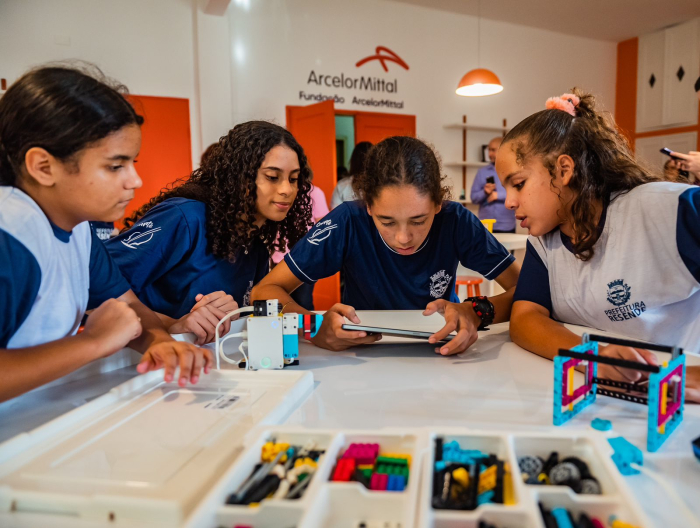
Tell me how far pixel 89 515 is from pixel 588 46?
8.38m

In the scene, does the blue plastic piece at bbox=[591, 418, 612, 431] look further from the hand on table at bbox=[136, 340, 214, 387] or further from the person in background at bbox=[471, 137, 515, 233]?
the person in background at bbox=[471, 137, 515, 233]

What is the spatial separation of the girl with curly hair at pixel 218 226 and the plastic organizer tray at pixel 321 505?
3.46 ft

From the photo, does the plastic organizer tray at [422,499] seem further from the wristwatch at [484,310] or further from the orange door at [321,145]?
the orange door at [321,145]

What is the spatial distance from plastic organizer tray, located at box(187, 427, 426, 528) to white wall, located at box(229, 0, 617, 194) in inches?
198

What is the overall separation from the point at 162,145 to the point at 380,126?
2445 millimetres

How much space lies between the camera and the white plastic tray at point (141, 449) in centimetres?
54

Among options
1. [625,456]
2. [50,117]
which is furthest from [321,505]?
[50,117]

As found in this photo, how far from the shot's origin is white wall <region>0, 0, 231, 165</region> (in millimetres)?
4305

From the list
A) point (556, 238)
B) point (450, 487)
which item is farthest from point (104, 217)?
point (556, 238)

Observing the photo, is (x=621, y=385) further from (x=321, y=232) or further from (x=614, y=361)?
(x=321, y=232)

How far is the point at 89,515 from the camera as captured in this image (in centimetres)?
54

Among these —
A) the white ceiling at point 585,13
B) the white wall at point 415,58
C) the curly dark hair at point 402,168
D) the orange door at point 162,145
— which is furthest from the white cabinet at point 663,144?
the curly dark hair at point 402,168

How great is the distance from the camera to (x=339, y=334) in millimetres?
1149

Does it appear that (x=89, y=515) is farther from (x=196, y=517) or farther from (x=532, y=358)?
(x=532, y=358)
